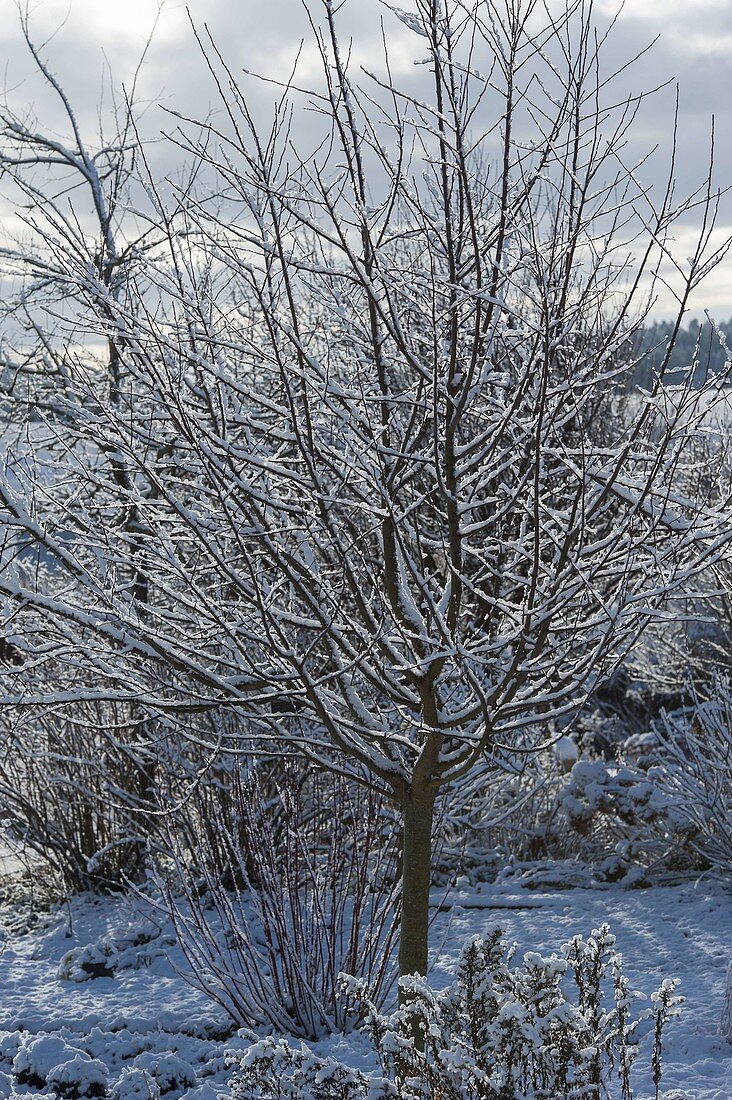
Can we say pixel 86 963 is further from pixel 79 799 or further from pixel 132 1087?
Result: pixel 132 1087

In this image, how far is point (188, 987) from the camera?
4664 millimetres

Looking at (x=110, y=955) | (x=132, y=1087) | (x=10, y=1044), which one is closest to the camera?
(x=132, y=1087)

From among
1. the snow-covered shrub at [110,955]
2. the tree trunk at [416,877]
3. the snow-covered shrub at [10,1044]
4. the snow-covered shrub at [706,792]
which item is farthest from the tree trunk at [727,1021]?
the snow-covered shrub at [110,955]

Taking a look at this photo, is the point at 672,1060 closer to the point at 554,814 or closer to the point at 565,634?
the point at 565,634

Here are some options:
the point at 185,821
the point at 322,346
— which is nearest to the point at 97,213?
the point at 322,346

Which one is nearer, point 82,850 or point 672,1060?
point 672,1060

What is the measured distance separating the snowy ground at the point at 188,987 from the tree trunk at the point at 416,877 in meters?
0.82

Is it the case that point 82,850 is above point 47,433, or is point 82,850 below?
below

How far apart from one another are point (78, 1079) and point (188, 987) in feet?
3.86

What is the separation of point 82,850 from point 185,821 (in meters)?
1.25

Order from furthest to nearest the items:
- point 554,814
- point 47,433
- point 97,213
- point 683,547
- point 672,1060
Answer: point 47,433
point 97,213
point 554,814
point 672,1060
point 683,547

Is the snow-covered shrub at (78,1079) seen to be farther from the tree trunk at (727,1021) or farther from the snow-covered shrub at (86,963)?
the tree trunk at (727,1021)

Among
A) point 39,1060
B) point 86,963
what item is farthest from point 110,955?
point 39,1060

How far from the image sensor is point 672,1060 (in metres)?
3.45
